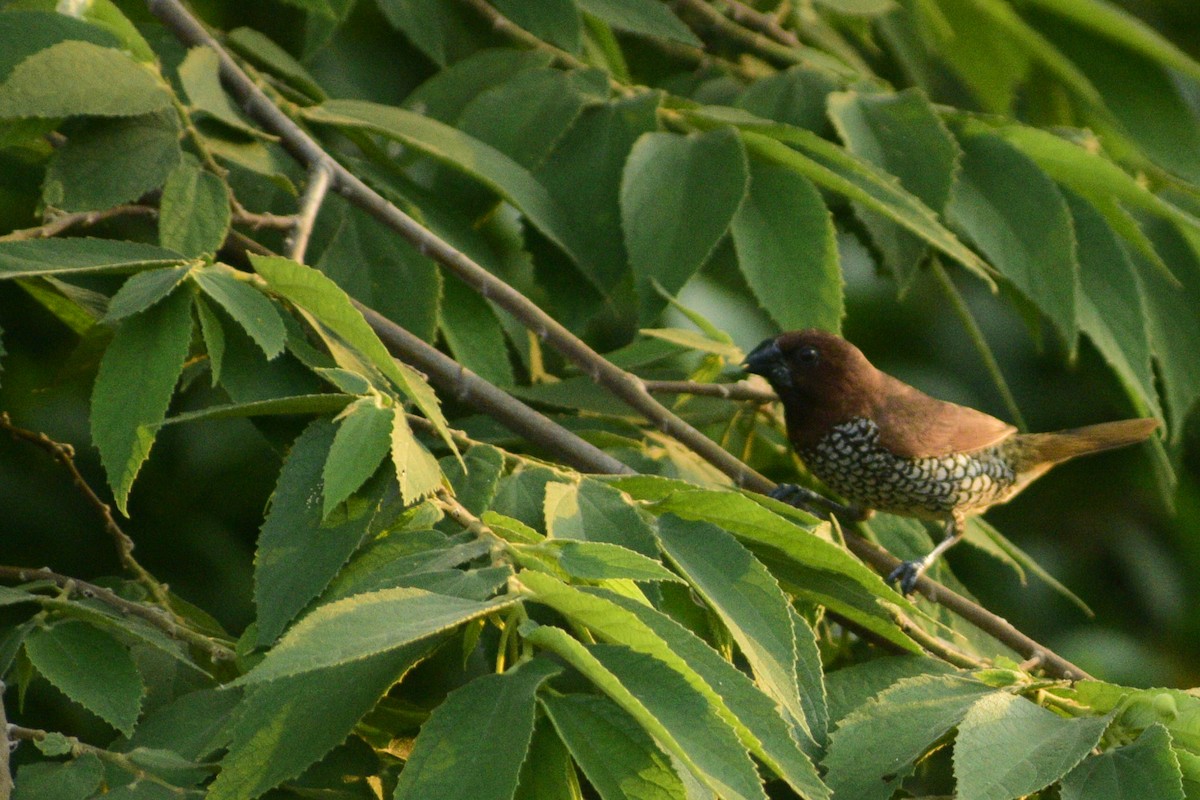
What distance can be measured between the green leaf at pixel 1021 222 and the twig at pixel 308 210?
1138mm

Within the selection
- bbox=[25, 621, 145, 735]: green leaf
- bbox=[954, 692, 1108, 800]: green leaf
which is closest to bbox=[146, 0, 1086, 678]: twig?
bbox=[954, 692, 1108, 800]: green leaf

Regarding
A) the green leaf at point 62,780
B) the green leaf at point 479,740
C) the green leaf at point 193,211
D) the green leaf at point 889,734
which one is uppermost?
the green leaf at point 193,211

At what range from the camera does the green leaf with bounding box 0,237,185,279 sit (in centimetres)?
151

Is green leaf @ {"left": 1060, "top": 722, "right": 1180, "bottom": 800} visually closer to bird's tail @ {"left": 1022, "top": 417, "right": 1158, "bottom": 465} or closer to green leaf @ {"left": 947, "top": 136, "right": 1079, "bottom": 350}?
green leaf @ {"left": 947, "top": 136, "right": 1079, "bottom": 350}

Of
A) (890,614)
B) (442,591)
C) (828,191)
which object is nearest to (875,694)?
(890,614)

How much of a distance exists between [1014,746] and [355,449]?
0.73 metres

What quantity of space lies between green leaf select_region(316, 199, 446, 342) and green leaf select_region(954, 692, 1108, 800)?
106 cm

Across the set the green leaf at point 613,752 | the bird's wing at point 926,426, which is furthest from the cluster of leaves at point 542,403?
the bird's wing at point 926,426

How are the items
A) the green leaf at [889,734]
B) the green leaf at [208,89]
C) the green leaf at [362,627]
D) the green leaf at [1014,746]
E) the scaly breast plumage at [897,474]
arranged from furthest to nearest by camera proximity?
the scaly breast plumage at [897,474] → the green leaf at [208,89] → the green leaf at [889,734] → the green leaf at [1014,746] → the green leaf at [362,627]

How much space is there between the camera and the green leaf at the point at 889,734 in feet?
4.78

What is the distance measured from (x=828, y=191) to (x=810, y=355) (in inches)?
16.7

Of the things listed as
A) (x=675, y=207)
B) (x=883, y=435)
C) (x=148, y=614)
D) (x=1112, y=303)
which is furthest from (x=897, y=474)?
(x=148, y=614)

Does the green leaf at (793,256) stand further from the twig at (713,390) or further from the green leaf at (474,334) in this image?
the green leaf at (474,334)

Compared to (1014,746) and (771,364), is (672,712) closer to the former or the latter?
(1014,746)
